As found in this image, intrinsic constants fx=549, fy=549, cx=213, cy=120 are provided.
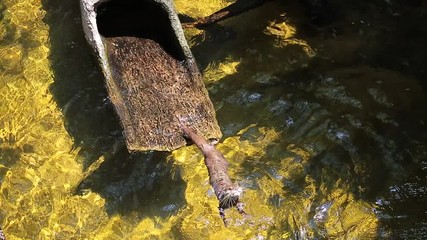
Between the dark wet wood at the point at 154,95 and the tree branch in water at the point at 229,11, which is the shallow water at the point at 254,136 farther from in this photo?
the dark wet wood at the point at 154,95

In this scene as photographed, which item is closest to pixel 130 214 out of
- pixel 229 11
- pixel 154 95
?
pixel 154 95

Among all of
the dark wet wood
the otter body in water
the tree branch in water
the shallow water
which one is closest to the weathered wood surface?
the dark wet wood

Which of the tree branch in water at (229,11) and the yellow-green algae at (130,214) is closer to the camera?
the yellow-green algae at (130,214)

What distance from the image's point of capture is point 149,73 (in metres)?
4.79

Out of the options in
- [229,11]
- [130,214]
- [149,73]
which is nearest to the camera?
[130,214]

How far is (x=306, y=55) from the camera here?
223 inches

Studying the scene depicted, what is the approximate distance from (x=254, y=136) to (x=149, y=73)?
3.62ft

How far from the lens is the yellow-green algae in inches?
173

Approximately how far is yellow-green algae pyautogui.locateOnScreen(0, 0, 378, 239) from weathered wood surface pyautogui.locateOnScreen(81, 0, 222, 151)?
1.73 ft

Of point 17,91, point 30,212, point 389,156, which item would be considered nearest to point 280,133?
point 389,156

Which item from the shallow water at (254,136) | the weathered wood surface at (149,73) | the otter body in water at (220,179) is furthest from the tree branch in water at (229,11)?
the otter body in water at (220,179)

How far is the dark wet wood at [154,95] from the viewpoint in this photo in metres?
4.40

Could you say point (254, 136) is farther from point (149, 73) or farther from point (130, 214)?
point (130, 214)

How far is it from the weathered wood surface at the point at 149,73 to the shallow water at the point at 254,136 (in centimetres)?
49
